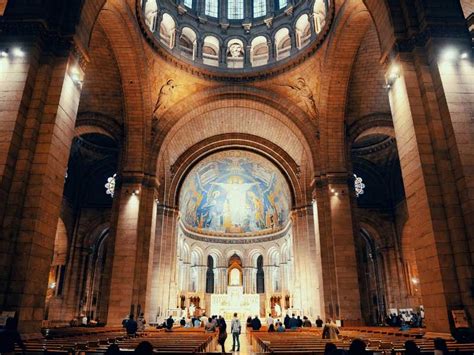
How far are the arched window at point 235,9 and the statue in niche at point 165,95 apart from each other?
7432 mm

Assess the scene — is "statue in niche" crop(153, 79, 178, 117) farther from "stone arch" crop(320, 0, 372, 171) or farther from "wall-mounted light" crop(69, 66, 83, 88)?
"wall-mounted light" crop(69, 66, 83, 88)

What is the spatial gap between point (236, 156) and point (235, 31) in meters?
10.1

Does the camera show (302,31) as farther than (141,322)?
Yes

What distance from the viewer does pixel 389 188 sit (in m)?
25.7

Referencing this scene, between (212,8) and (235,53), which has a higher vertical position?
(212,8)

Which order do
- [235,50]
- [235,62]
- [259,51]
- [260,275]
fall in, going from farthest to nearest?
1. [260,275]
2. [259,51]
3. [235,50]
4. [235,62]

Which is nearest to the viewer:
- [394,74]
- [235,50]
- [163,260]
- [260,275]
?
[394,74]

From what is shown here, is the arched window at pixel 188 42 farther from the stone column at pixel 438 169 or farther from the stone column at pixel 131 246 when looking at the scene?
the stone column at pixel 438 169

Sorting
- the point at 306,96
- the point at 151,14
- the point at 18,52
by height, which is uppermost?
→ the point at 151,14

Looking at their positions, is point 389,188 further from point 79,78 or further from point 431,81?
point 79,78

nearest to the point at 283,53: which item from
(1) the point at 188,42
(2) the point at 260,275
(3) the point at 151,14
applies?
(1) the point at 188,42

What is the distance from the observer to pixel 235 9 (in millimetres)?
23375

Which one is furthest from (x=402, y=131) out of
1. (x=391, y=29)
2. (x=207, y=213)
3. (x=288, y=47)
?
(x=207, y=213)

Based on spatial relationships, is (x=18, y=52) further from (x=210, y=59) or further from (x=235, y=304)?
(x=235, y=304)
